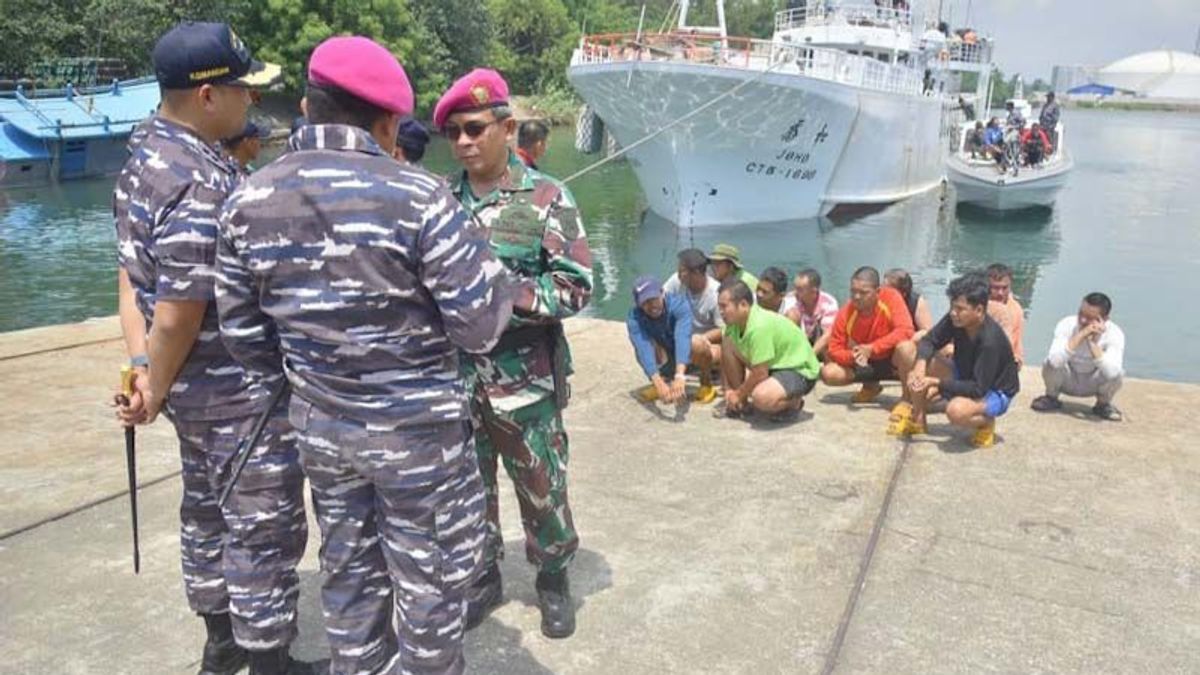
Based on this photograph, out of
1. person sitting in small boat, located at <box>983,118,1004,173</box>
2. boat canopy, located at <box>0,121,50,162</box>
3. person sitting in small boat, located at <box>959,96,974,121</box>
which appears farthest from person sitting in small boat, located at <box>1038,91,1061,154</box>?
boat canopy, located at <box>0,121,50,162</box>

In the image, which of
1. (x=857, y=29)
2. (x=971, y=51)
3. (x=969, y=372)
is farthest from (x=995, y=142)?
(x=969, y=372)

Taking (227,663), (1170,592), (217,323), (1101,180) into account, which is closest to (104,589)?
(227,663)

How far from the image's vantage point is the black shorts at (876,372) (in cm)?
557

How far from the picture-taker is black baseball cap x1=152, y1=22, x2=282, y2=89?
227 centimetres

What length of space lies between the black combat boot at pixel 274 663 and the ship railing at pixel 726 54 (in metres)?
15.7

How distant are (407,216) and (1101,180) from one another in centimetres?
3755

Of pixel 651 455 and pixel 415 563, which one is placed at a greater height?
pixel 415 563

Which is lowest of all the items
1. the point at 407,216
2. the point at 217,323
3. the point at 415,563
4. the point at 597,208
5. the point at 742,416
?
the point at 597,208

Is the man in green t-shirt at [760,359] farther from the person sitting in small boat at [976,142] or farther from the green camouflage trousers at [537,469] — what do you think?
the person sitting in small boat at [976,142]

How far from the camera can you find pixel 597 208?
83.8 feet

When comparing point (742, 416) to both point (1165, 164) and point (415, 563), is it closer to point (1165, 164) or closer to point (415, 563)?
point (415, 563)

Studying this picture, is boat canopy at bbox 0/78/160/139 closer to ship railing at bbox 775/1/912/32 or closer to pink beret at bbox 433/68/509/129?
ship railing at bbox 775/1/912/32

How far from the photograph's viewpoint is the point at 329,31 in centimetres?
3684

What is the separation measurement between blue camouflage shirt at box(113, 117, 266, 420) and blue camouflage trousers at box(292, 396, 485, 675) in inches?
15.9
